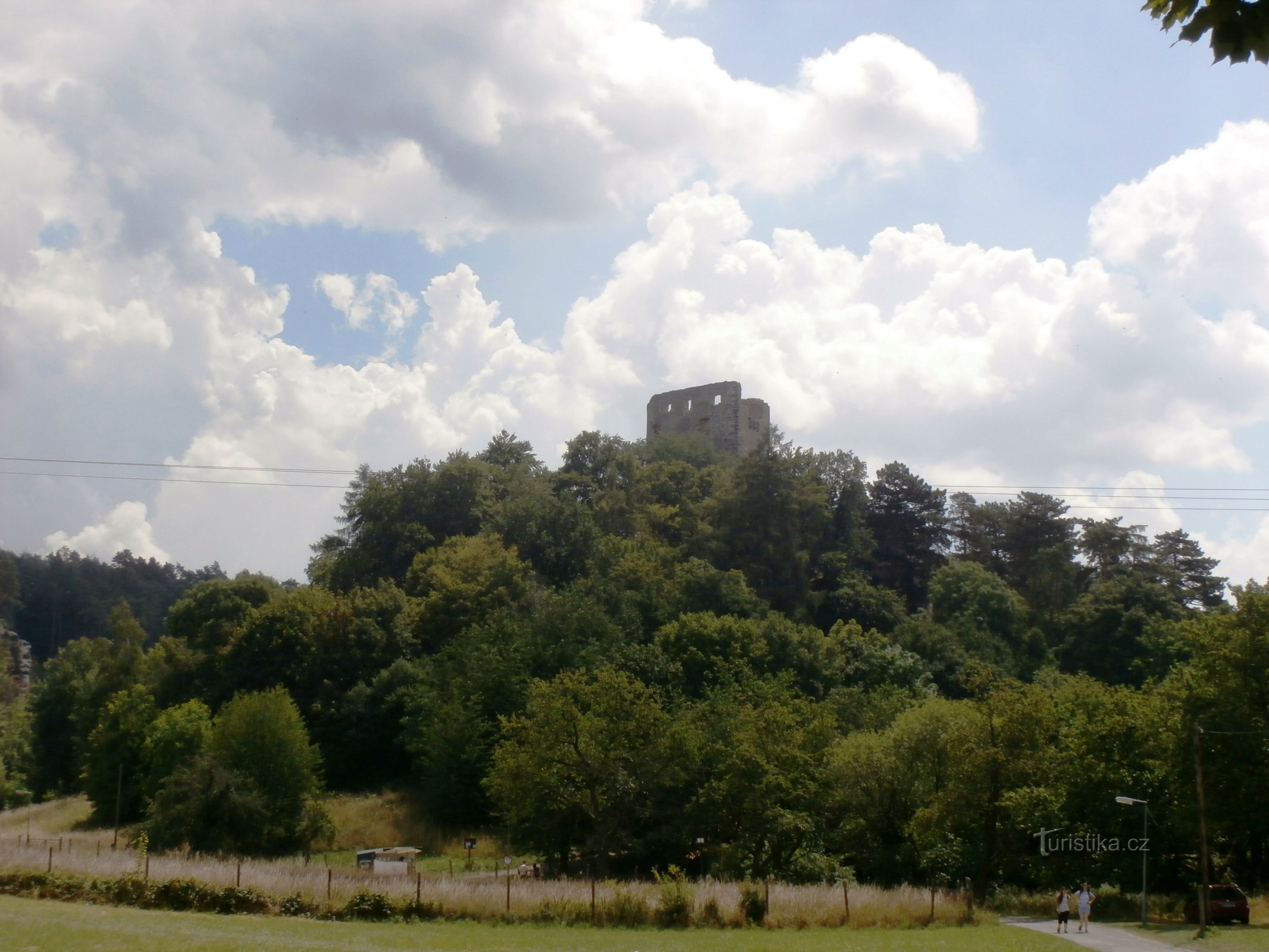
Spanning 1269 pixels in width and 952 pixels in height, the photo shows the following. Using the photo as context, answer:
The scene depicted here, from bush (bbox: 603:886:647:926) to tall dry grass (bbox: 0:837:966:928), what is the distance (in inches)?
0.8

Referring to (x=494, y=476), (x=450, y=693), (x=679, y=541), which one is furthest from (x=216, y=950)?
(x=494, y=476)

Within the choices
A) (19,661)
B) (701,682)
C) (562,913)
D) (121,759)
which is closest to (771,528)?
(701,682)

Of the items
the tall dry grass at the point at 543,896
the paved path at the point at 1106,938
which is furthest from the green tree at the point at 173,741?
the paved path at the point at 1106,938

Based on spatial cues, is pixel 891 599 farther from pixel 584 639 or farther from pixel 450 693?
pixel 450 693

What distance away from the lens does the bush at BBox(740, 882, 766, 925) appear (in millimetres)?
24562

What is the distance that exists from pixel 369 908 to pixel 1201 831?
20853 mm

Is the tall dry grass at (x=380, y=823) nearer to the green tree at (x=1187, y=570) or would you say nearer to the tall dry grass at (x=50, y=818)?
the tall dry grass at (x=50, y=818)

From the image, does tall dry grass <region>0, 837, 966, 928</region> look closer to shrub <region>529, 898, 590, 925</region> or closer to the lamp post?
shrub <region>529, 898, 590, 925</region>

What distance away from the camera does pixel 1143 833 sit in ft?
108

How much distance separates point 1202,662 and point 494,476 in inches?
2162

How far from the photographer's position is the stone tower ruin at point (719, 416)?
9550cm

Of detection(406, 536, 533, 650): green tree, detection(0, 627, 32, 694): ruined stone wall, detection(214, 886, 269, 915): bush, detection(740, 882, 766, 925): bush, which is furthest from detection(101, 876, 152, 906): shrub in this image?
detection(0, 627, 32, 694): ruined stone wall

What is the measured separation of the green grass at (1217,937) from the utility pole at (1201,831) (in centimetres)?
34

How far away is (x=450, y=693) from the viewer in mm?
50938
